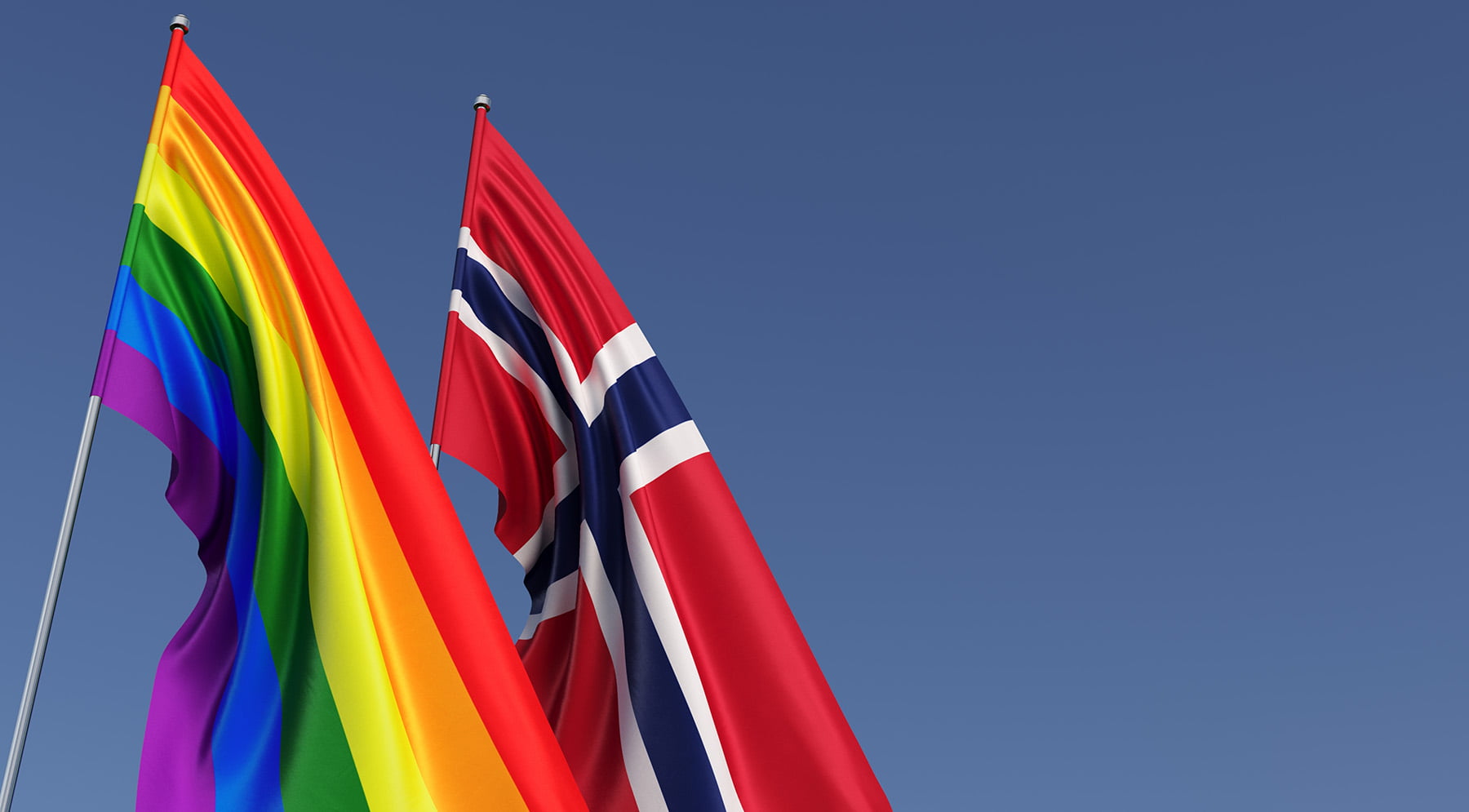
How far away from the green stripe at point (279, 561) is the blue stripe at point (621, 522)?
2.30 m

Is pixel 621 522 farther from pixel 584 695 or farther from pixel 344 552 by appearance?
pixel 344 552

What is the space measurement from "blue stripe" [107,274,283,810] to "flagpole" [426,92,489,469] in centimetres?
114

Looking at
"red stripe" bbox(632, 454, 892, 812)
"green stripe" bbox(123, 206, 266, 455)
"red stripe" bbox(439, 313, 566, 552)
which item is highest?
"green stripe" bbox(123, 206, 266, 455)

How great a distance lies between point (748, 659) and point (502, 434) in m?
2.67

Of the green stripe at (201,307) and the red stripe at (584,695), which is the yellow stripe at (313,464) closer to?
the green stripe at (201,307)

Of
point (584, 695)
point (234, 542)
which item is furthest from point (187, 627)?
point (584, 695)

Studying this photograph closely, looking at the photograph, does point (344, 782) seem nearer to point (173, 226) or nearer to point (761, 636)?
point (761, 636)

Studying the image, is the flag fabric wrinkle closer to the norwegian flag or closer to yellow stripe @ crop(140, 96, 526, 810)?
yellow stripe @ crop(140, 96, 526, 810)

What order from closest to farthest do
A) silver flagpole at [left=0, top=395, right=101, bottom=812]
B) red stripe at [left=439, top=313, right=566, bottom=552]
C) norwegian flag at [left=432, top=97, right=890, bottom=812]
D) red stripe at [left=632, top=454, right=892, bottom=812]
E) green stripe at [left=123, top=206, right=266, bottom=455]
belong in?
silver flagpole at [left=0, top=395, right=101, bottom=812]
green stripe at [left=123, top=206, right=266, bottom=455]
red stripe at [left=632, top=454, right=892, bottom=812]
norwegian flag at [left=432, top=97, right=890, bottom=812]
red stripe at [left=439, top=313, right=566, bottom=552]

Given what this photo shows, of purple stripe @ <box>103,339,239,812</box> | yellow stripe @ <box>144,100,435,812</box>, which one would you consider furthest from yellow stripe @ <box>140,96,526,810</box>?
purple stripe @ <box>103,339,239,812</box>

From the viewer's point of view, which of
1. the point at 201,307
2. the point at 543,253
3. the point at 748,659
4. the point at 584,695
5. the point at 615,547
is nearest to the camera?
the point at 201,307

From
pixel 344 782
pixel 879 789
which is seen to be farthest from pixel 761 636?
pixel 344 782

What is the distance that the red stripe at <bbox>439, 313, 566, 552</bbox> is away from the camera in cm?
973

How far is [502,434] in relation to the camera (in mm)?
10070
